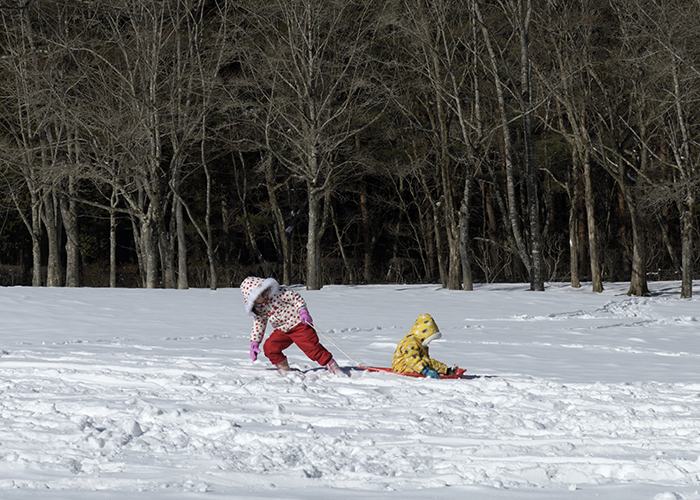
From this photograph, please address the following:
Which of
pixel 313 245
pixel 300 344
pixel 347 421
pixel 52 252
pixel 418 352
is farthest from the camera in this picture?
pixel 52 252

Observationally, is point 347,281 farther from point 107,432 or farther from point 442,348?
point 107,432

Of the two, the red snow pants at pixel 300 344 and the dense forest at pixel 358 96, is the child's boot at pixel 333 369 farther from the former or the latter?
the dense forest at pixel 358 96

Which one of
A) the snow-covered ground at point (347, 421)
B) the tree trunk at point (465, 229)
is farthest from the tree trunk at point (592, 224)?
the snow-covered ground at point (347, 421)

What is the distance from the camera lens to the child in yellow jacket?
754cm

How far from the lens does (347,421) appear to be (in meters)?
5.59

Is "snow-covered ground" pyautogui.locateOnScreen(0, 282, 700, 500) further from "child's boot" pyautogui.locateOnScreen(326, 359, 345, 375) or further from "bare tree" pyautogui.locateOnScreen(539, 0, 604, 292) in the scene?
"bare tree" pyautogui.locateOnScreen(539, 0, 604, 292)

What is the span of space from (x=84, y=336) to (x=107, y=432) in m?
7.24

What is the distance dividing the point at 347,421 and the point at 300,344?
238cm

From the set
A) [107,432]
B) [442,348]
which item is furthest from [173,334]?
[107,432]

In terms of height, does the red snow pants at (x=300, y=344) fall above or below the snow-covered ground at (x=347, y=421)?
above

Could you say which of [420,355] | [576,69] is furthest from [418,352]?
[576,69]

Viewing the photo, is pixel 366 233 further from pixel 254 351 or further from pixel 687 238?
pixel 254 351

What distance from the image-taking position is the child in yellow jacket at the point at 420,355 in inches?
297

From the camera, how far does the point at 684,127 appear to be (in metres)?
21.0
